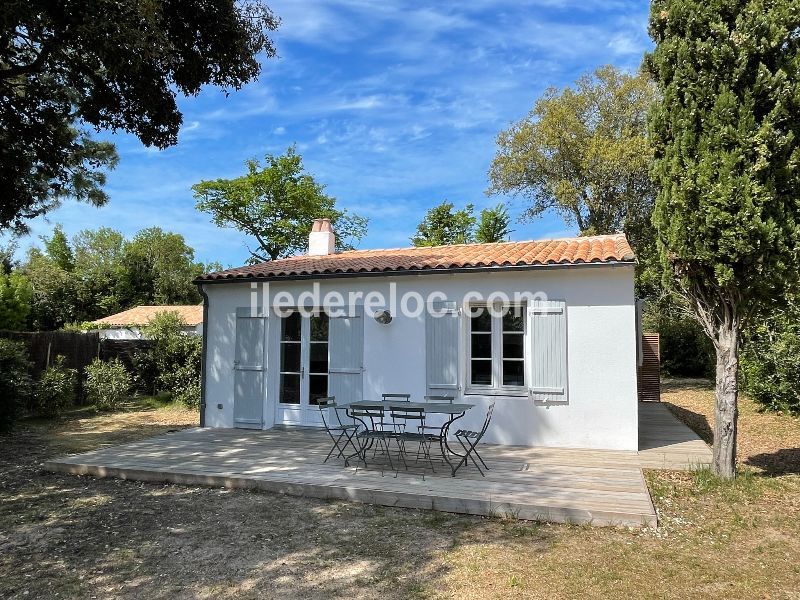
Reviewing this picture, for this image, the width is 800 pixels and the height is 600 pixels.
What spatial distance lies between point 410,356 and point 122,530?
15.8ft

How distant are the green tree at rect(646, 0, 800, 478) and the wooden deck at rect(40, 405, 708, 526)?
1528 millimetres

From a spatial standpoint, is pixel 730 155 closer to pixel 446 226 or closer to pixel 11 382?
pixel 11 382

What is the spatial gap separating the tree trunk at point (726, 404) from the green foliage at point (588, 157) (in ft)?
50.9

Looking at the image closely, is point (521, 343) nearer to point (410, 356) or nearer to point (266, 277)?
point (410, 356)

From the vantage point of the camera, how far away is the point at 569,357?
7.89 meters

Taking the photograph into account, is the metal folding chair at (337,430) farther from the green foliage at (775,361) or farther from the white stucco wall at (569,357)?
the green foliage at (775,361)

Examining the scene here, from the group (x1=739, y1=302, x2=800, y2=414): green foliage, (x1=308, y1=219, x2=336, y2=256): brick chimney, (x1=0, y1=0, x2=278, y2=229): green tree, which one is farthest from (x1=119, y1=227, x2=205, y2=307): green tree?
(x1=739, y1=302, x2=800, y2=414): green foliage

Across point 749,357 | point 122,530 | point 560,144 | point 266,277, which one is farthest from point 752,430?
point 560,144

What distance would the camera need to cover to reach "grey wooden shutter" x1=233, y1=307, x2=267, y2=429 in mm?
9508

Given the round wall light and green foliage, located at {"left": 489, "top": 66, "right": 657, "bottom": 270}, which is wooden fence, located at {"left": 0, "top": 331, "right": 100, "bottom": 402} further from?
green foliage, located at {"left": 489, "top": 66, "right": 657, "bottom": 270}

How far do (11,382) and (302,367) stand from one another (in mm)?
5544

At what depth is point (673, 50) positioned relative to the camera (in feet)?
19.7

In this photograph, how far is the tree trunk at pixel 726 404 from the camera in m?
6.05

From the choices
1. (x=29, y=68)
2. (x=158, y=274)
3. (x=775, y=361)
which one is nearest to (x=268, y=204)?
(x=158, y=274)
